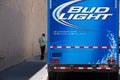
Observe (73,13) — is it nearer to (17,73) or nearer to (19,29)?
(17,73)

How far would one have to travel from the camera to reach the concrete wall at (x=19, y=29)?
1941 centimetres

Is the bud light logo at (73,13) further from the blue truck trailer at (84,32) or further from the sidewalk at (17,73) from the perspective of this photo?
the sidewalk at (17,73)

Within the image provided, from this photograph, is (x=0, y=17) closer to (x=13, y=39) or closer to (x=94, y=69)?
(x=13, y=39)

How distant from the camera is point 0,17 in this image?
1852 cm

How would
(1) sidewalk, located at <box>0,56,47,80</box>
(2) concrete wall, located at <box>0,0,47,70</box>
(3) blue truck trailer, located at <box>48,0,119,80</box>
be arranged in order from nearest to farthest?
1. (3) blue truck trailer, located at <box>48,0,119,80</box>
2. (1) sidewalk, located at <box>0,56,47,80</box>
3. (2) concrete wall, located at <box>0,0,47,70</box>

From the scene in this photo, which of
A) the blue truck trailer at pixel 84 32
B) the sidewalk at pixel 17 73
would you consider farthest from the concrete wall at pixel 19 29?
the blue truck trailer at pixel 84 32

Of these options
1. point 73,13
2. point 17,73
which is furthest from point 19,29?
point 73,13

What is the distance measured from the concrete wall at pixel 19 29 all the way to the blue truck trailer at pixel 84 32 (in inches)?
188

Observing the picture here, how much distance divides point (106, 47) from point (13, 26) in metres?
7.89

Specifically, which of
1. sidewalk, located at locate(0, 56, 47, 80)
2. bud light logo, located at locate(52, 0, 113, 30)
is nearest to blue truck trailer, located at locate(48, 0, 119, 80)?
bud light logo, located at locate(52, 0, 113, 30)

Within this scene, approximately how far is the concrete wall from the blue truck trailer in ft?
15.7

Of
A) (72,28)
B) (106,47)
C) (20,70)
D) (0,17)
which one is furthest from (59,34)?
(20,70)

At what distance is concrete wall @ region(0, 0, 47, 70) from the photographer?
63.7 feet

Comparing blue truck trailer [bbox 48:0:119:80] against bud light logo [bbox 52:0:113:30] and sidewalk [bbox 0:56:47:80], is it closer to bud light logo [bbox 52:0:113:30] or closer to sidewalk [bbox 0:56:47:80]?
bud light logo [bbox 52:0:113:30]
